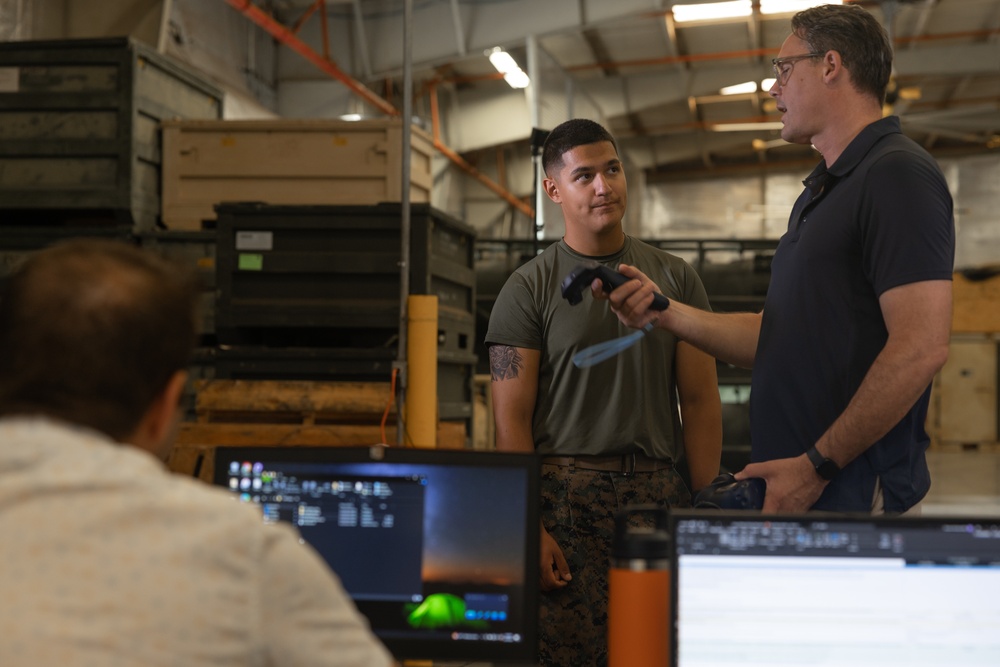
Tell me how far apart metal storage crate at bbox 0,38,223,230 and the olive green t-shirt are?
10.1 ft

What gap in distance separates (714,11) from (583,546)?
31.9ft

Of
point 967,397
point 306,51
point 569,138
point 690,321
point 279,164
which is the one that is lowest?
point 967,397

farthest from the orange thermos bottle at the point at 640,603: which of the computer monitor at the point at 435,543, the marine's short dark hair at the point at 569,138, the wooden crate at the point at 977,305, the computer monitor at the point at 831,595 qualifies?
the wooden crate at the point at 977,305

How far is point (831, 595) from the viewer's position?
1262 millimetres

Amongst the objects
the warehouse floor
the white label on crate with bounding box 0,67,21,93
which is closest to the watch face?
the warehouse floor

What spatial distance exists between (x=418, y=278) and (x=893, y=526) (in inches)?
117

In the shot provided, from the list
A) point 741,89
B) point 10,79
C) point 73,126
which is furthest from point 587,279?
point 741,89

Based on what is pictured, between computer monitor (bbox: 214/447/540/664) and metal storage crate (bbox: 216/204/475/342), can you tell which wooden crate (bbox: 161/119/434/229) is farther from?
computer monitor (bbox: 214/447/540/664)

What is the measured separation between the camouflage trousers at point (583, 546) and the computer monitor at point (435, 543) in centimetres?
92

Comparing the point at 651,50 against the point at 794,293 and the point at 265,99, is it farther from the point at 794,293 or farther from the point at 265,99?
the point at 794,293

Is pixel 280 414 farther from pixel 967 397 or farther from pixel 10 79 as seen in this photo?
pixel 967 397

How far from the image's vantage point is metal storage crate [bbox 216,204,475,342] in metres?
4.08

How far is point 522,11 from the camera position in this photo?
10234 millimetres

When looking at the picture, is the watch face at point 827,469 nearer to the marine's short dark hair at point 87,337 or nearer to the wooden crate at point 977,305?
the marine's short dark hair at point 87,337
